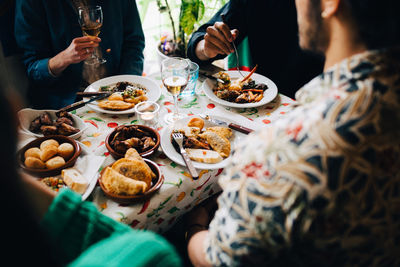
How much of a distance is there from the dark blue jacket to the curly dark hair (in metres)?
1.77

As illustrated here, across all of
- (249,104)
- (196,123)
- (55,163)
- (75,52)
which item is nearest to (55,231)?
(55,163)

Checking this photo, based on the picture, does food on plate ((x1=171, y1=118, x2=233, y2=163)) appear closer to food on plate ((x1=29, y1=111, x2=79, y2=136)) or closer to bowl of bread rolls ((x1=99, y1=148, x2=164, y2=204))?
bowl of bread rolls ((x1=99, y1=148, x2=164, y2=204))

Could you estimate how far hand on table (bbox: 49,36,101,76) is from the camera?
5.49 ft

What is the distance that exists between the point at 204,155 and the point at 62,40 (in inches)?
58.6

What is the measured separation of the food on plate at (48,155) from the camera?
103 centimetres

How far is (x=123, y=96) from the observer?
5.13ft

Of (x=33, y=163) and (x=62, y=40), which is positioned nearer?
(x=33, y=163)

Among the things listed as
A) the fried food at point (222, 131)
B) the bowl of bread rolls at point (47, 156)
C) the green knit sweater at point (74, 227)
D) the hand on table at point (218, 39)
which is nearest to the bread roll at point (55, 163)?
the bowl of bread rolls at point (47, 156)

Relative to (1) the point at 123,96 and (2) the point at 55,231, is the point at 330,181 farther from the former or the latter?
(1) the point at 123,96

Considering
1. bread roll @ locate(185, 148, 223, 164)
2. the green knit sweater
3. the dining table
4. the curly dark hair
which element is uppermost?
the curly dark hair

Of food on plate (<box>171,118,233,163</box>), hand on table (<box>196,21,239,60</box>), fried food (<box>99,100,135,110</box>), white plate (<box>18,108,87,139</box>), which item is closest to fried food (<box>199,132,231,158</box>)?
food on plate (<box>171,118,233,163</box>)

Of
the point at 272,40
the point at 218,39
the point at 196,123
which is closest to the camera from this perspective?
the point at 196,123

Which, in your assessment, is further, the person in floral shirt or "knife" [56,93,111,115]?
"knife" [56,93,111,115]

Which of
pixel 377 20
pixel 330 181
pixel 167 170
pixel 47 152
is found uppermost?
pixel 377 20
